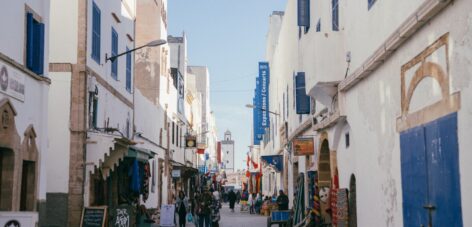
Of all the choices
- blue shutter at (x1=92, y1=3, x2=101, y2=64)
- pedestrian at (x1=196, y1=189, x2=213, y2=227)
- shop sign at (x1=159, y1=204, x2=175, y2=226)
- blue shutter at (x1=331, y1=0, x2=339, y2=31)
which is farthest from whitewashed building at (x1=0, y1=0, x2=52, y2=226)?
shop sign at (x1=159, y1=204, x2=175, y2=226)

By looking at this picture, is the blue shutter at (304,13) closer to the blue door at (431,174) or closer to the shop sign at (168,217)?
the shop sign at (168,217)

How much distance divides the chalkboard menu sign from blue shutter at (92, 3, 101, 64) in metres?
4.22

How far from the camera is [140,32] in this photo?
3425 cm

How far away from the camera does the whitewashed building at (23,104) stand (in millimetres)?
12000

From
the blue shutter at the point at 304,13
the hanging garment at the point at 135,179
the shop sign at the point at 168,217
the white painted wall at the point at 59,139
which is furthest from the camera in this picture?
the shop sign at the point at 168,217

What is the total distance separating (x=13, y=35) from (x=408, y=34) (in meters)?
7.29

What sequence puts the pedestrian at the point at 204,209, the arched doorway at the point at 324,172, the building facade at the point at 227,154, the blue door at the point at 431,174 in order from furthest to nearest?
the building facade at the point at 227,154 → the pedestrian at the point at 204,209 → the arched doorway at the point at 324,172 → the blue door at the point at 431,174

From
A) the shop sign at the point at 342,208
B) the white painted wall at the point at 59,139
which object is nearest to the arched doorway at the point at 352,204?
the shop sign at the point at 342,208

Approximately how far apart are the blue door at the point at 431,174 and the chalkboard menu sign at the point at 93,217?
904 cm

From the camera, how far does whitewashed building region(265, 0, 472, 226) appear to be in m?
7.71

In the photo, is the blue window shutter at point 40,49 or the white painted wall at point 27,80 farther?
the blue window shutter at point 40,49

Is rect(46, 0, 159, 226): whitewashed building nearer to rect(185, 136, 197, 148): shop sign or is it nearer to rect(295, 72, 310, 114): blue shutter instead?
rect(295, 72, 310, 114): blue shutter

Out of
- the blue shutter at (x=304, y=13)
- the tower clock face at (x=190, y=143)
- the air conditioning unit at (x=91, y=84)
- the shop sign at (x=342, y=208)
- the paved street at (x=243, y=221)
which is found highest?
the blue shutter at (x=304, y=13)

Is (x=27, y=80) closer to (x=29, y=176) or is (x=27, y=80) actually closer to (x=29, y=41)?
(x=29, y=41)
